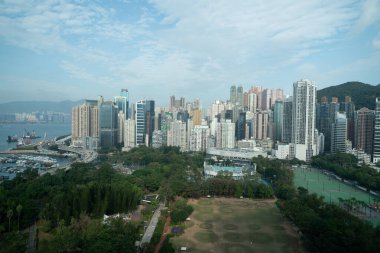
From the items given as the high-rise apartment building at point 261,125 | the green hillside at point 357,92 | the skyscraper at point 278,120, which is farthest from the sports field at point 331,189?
the green hillside at point 357,92

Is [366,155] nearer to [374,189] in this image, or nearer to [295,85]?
[295,85]

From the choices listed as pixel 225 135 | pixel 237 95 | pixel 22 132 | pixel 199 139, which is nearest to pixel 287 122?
pixel 225 135

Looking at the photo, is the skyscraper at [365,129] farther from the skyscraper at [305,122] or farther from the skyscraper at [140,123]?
the skyscraper at [140,123]

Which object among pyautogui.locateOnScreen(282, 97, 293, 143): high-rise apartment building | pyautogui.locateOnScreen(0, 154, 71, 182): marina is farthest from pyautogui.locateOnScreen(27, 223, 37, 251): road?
pyautogui.locateOnScreen(282, 97, 293, 143): high-rise apartment building

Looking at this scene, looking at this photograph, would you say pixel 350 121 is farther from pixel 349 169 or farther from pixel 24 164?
pixel 24 164

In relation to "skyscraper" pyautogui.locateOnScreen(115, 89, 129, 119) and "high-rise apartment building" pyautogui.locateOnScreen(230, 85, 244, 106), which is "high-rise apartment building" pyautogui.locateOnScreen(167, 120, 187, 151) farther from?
"high-rise apartment building" pyautogui.locateOnScreen(230, 85, 244, 106)
